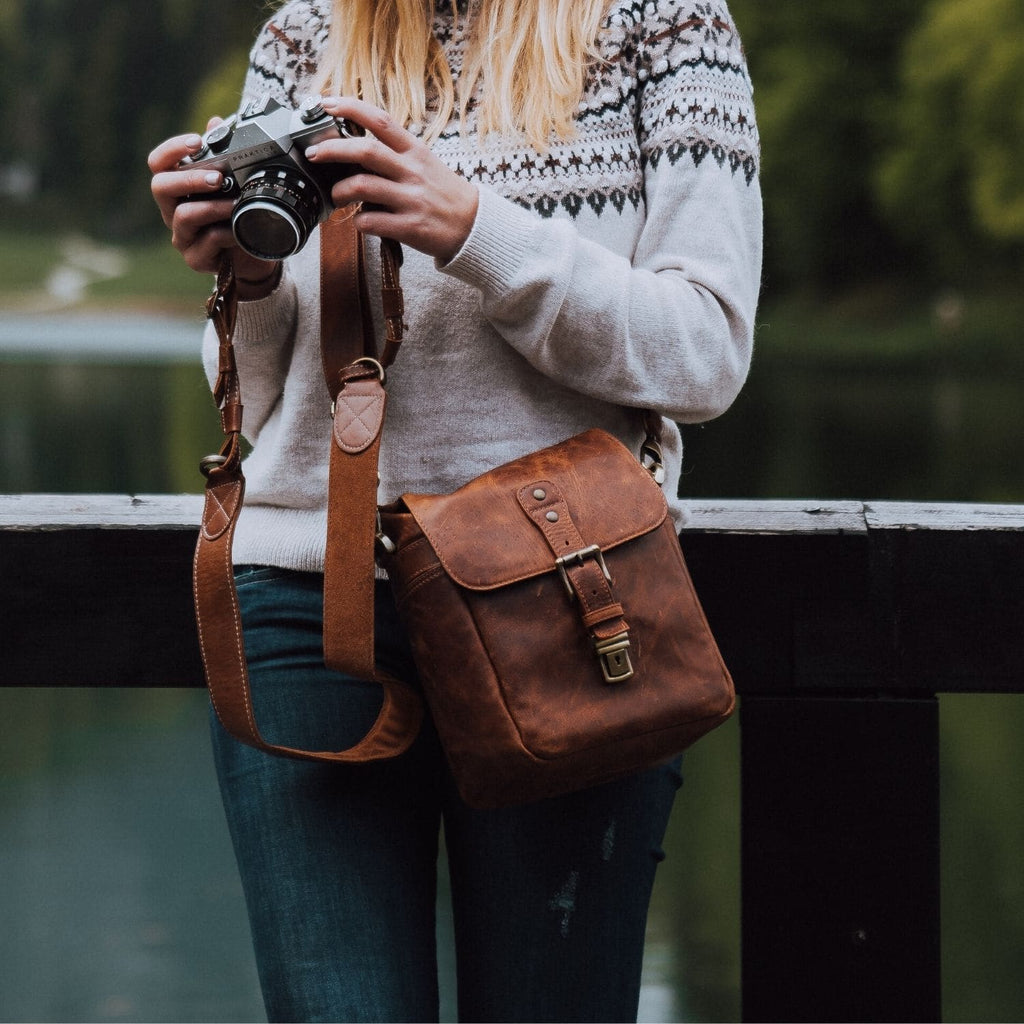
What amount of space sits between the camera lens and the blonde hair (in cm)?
12

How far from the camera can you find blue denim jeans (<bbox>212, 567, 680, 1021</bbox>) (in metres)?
0.79

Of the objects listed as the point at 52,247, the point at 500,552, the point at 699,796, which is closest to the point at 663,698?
the point at 500,552

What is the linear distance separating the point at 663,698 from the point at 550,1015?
200 mm

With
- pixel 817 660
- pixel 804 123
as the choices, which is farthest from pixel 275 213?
pixel 804 123

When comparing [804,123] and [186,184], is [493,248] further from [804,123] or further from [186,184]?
[804,123]

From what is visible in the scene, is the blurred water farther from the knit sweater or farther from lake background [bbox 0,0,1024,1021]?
lake background [bbox 0,0,1024,1021]

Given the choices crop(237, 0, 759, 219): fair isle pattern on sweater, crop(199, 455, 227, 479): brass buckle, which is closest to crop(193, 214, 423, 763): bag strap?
crop(199, 455, 227, 479): brass buckle

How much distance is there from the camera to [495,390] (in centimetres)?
83

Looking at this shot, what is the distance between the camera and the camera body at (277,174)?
767mm

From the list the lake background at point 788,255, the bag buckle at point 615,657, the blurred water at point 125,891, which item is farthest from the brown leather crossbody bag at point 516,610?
the lake background at point 788,255

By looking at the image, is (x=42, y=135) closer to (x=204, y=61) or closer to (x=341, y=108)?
(x=204, y=61)

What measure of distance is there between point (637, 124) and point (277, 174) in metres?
0.22

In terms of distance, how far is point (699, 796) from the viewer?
14.2 feet

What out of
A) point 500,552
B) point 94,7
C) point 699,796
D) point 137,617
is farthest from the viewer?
point 94,7
